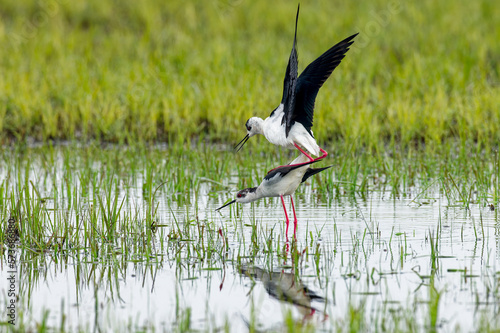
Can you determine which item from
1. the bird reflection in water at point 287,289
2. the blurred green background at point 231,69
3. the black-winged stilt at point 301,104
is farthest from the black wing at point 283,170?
the blurred green background at point 231,69

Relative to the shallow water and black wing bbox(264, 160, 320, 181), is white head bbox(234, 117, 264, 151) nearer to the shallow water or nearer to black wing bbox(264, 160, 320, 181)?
black wing bbox(264, 160, 320, 181)

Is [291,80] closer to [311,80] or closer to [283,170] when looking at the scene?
[311,80]

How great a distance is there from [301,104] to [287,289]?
1535mm

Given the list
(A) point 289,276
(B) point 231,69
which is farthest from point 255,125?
(B) point 231,69

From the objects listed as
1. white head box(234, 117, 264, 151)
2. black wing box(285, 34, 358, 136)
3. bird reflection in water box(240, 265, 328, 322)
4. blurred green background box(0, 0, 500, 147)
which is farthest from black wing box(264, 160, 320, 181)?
blurred green background box(0, 0, 500, 147)

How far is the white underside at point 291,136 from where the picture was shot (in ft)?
16.6

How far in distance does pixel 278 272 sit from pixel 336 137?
13.9 ft

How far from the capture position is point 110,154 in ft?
25.5

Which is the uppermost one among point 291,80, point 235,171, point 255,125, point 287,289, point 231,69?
point 231,69

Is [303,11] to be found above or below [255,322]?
above

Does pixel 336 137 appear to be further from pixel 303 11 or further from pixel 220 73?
pixel 303 11

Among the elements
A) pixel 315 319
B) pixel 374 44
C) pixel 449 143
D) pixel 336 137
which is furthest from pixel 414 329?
pixel 374 44

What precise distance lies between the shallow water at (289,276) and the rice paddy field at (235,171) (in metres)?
0.02

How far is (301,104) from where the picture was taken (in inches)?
200
